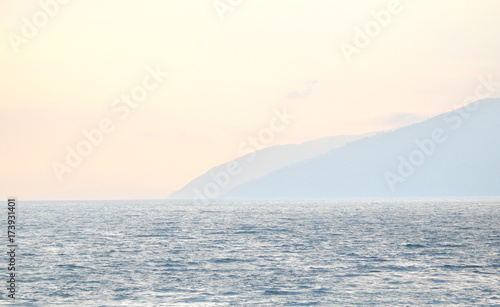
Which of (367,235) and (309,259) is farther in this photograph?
(367,235)

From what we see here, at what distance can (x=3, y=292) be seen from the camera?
1697 inches

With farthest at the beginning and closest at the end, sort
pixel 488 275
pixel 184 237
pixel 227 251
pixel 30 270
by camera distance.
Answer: pixel 184 237, pixel 227 251, pixel 30 270, pixel 488 275

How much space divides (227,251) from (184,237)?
21091mm

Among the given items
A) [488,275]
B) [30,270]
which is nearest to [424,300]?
[488,275]

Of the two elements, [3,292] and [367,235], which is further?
[367,235]

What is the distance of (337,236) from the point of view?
295ft

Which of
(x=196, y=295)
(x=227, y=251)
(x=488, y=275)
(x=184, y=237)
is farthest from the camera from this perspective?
(x=184, y=237)

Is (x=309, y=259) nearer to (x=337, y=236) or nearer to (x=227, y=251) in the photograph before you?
(x=227, y=251)

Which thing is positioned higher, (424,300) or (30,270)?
(30,270)

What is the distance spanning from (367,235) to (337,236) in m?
4.89

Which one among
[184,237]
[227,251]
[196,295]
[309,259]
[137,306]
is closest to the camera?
[137,306]

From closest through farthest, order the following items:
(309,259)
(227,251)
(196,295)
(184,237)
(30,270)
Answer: (196,295) < (30,270) < (309,259) < (227,251) < (184,237)

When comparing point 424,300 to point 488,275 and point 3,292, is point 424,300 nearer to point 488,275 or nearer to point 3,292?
point 488,275

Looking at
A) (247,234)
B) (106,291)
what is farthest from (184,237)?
(106,291)
